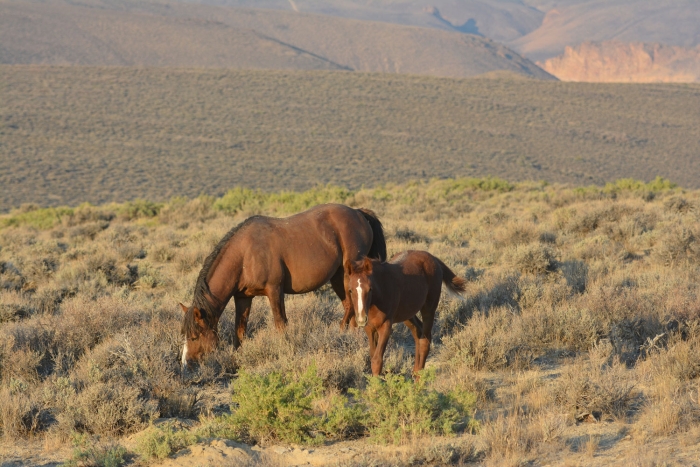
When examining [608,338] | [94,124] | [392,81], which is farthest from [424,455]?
[392,81]

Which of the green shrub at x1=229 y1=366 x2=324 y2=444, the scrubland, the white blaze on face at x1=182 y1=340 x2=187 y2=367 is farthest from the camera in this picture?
the white blaze on face at x1=182 y1=340 x2=187 y2=367

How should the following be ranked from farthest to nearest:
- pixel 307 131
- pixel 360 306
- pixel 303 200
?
pixel 307 131
pixel 303 200
pixel 360 306

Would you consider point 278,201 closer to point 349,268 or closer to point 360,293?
point 349,268

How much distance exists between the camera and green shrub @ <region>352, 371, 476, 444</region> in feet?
17.2

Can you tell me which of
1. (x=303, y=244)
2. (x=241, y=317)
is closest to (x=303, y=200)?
(x=303, y=244)

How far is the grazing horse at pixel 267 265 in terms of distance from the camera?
299 inches

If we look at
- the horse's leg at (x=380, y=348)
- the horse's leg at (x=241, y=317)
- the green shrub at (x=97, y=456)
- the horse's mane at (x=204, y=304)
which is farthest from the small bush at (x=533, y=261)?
the green shrub at (x=97, y=456)

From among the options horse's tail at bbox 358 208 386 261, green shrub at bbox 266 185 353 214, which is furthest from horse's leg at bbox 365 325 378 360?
green shrub at bbox 266 185 353 214

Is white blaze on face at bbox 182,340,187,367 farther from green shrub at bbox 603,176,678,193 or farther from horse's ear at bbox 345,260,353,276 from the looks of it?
green shrub at bbox 603,176,678,193

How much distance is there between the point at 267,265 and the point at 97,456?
318 centimetres

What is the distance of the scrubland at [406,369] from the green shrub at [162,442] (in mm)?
11

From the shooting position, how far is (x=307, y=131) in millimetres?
54062

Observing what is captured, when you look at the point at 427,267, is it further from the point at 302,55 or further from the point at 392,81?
the point at 302,55

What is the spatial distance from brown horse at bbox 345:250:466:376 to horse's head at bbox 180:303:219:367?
1.80 metres
